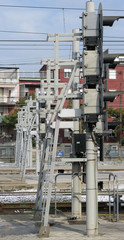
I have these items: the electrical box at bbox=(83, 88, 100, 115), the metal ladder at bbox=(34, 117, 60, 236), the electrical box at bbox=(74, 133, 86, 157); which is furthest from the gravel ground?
the electrical box at bbox=(83, 88, 100, 115)

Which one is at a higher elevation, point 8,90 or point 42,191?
point 8,90

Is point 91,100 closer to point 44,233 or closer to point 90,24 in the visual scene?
point 90,24

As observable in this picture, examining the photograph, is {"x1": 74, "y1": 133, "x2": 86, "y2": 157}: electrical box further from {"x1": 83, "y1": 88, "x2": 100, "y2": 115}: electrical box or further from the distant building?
the distant building

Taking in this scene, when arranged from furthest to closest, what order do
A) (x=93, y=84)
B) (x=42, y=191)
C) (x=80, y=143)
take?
(x=42, y=191) < (x=80, y=143) < (x=93, y=84)

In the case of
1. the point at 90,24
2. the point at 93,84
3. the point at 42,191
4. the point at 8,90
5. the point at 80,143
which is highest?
the point at 8,90

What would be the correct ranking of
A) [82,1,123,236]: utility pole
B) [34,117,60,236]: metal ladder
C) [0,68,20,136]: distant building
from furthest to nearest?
1. [0,68,20,136]: distant building
2. [34,117,60,236]: metal ladder
3. [82,1,123,236]: utility pole

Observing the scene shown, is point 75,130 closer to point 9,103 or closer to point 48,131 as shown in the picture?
point 48,131

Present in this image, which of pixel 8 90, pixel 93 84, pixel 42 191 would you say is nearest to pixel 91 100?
pixel 93 84

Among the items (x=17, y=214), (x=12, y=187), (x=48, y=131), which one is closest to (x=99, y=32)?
(x=48, y=131)

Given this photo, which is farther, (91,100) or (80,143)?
(80,143)

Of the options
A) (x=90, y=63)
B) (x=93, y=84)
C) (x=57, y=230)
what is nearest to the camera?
(x=90, y=63)

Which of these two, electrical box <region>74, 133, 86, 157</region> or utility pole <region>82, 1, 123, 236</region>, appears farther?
electrical box <region>74, 133, 86, 157</region>

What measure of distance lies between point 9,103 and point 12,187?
167 feet

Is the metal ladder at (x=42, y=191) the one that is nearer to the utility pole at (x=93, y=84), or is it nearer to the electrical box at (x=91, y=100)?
the utility pole at (x=93, y=84)
